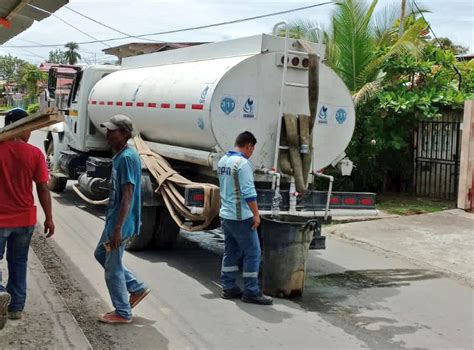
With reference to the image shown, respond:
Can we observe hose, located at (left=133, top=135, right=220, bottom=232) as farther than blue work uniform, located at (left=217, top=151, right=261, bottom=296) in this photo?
Yes

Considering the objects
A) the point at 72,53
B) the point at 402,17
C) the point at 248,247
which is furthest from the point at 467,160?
the point at 72,53

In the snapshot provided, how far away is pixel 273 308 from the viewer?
584 cm

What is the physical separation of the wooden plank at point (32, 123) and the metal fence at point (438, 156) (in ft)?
32.6

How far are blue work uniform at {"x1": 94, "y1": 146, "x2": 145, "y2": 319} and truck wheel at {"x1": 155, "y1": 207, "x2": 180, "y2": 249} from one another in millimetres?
2820

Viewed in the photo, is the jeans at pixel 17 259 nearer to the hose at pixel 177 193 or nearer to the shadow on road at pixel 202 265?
the shadow on road at pixel 202 265

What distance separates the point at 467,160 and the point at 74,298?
8.11m

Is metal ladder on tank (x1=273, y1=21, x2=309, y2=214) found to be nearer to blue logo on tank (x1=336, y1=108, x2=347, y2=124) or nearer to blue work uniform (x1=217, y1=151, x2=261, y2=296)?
blue logo on tank (x1=336, y1=108, x2=347, y2=124)

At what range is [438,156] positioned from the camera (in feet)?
42.3

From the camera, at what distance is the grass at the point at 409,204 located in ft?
38.3

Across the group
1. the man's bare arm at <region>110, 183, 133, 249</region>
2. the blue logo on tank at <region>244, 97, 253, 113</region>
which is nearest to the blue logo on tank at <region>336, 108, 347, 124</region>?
the blue logo on tank at <region>244, 97, 253, 113</region>

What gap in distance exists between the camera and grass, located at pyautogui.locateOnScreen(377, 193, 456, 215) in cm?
1167

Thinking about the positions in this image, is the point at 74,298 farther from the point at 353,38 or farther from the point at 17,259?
the point at 353,38

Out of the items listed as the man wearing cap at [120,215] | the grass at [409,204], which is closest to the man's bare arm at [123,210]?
the man wearing cap at [120,215]

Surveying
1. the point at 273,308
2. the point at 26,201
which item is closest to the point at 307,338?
the point at 273,308
